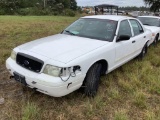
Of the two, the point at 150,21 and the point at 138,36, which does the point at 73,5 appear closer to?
the point at 150,21

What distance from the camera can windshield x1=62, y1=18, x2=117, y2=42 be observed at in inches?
173

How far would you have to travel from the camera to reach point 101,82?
4.45 m

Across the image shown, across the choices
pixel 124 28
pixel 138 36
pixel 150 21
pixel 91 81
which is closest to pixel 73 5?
pixel 150 21

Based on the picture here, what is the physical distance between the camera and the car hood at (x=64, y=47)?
132 inches

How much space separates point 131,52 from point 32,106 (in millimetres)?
2832

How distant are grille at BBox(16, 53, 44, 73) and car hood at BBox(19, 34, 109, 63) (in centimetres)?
16

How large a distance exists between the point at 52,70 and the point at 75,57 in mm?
425

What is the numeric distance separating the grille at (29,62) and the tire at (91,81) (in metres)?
0.86

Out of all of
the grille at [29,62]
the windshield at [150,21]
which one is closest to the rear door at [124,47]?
the grille at [29,62]

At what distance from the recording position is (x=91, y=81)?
3.62 m

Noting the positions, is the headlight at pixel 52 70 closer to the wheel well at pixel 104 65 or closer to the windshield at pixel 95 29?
the wheel well at pixel 104 65

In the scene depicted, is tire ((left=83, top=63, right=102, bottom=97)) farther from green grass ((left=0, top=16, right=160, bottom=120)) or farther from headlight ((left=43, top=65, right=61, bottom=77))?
headlight ((left=43, top=65, right=61, bottom=77))

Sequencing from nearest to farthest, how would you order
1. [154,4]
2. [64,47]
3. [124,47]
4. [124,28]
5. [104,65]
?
[64,47] < [104,65] < [124,47] < [124,28] < [154,4]

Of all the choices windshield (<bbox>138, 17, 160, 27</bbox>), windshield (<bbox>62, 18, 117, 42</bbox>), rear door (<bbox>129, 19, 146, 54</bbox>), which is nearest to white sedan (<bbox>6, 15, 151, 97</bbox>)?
windshield (<bbox>62, 18, 117, 42</bbox>)
